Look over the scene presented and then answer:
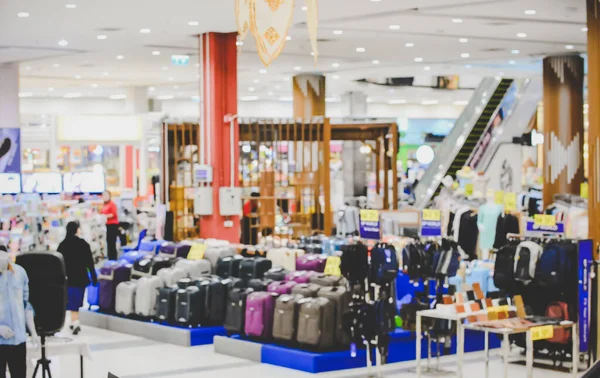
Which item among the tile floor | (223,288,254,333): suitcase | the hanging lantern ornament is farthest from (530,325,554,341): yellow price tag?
(223,288,254,333): suitcase

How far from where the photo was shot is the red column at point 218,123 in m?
16.2

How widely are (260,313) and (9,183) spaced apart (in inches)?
360

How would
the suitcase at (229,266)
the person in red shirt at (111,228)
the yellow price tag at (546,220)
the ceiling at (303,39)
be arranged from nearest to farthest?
1. the yellow price tag at (546,220)
2. the suitcase at (229,266)
3. the ceiling at (303,39)
4. the person in red shirt at (111,228)

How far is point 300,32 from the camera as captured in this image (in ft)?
55.5

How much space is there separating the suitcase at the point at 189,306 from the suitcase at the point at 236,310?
755mm

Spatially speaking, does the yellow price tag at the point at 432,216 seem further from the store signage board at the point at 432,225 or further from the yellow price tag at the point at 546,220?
the yellow price tag at the point at 546,220

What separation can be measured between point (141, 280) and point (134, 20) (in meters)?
4.92

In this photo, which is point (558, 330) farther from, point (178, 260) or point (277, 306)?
point (178, 260)

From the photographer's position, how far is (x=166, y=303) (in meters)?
11.5

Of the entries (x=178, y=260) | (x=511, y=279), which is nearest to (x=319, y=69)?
(x=178, y=260)

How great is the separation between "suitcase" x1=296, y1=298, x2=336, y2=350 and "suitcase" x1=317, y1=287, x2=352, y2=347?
0.04m

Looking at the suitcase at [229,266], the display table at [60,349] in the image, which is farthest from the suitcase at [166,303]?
the display table at [60,349]

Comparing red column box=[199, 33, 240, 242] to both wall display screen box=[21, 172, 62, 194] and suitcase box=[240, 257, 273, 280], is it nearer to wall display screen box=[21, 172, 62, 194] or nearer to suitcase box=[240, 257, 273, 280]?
suitcase box=[240, 257, 273, 280]

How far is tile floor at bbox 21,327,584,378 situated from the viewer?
9430 millimetres
